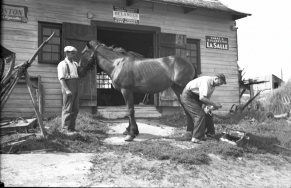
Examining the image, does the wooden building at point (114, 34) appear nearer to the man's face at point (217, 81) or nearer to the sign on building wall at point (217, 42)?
the sign on building wall at point (217, 42)

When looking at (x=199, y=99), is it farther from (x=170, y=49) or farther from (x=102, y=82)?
(x=102, y=82)

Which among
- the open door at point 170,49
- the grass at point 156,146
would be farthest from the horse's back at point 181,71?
the open door at point 170,49

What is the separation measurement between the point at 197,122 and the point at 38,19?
680 cm

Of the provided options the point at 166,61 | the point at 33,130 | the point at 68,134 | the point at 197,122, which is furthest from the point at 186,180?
the point at 33,130

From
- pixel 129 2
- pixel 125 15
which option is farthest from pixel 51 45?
pixel 129 2

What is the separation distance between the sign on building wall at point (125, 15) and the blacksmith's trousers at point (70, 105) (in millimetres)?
4755

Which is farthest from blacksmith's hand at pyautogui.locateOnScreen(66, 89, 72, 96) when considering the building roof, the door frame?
the building roof

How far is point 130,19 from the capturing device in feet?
39.1

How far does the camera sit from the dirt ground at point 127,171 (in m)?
4.73

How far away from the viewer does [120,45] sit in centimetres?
1677

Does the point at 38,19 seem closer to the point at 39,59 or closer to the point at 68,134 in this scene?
the point at 39,59

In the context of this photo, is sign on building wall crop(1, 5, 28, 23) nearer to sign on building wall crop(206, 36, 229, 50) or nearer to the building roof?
the building roof

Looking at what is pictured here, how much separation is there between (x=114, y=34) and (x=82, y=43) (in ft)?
14.2

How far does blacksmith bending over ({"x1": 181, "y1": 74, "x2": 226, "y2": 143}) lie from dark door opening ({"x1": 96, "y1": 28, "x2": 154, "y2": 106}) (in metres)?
7.07
